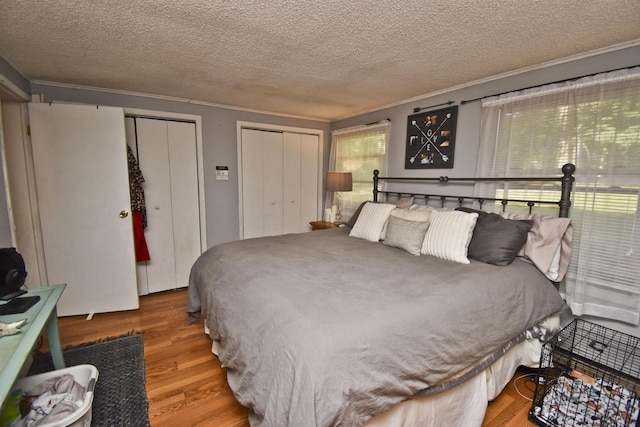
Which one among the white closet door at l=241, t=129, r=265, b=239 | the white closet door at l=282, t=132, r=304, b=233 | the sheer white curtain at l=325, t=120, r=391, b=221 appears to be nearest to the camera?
the sheer white curtain at l=325, t=120, r=391, b=221

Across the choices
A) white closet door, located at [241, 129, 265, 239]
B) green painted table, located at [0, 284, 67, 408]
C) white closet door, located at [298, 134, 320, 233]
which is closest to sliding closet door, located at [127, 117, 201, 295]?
white closet door, located at [241, 129, 265, 239]

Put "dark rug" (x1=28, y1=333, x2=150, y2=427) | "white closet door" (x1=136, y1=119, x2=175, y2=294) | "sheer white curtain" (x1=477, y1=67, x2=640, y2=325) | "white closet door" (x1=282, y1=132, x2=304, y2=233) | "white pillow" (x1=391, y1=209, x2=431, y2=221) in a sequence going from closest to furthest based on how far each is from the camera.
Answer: "dark rug" (x1=28, y1=333, x2=150, y2=427)
"sheer white curtain" (x1=477, y1=67, x2=640, y2=325)
"white pillow" (x1=391, y1=209, x2=431, y2=221)
"white closet door" (x1=136, y1=119, x2=175, y2=294)
"white closet door" (x1=282, y1=132, x2=304, y2=233)

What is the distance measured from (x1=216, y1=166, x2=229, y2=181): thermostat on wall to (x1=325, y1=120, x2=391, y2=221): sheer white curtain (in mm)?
1516

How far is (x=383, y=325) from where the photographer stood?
119 centimetres

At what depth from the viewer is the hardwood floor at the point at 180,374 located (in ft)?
5.36

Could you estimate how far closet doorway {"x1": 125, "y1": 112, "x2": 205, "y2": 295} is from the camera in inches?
127

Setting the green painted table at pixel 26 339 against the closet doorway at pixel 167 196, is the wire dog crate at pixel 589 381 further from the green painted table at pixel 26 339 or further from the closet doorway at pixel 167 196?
the closet doorway at pixel 167 196

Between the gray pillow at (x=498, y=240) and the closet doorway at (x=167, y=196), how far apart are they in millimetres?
3075

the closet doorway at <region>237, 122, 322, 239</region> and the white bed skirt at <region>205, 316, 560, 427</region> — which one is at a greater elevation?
the closet doorway at <region>237, 122, 322, 239</region>

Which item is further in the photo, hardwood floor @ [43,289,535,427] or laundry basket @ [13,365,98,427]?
hardwood floor @ [43,289,535,427]

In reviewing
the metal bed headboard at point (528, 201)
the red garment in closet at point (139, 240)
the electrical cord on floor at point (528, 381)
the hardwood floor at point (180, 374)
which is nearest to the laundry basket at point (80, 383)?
the hardwood floor at point (180, 374)

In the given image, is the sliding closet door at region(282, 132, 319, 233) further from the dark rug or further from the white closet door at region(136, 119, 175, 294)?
the dark rug

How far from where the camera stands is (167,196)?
3395mm

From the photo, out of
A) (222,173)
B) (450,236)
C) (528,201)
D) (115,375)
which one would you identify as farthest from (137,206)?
(528,201)
